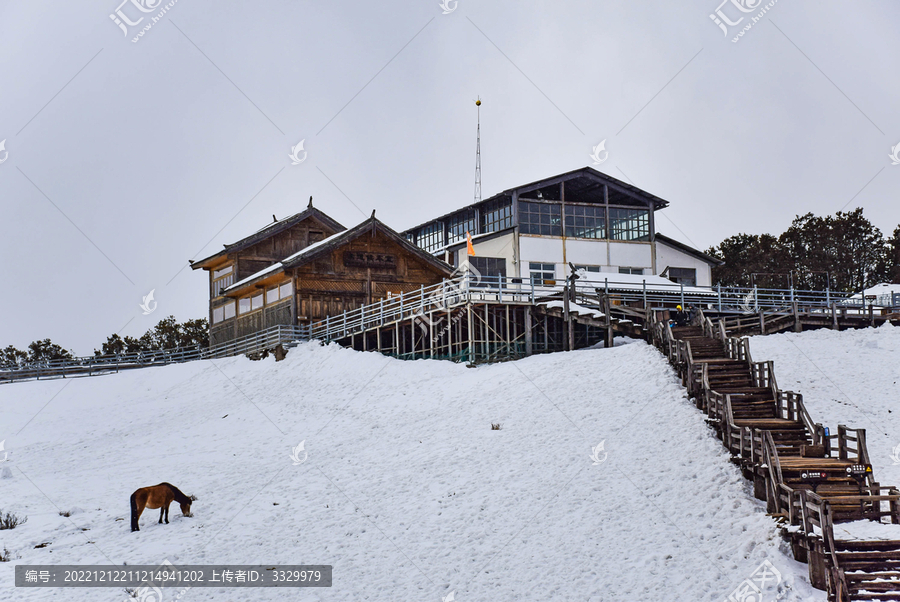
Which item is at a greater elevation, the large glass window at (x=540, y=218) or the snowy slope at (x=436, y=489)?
the large glass window at (x=540, y=218)

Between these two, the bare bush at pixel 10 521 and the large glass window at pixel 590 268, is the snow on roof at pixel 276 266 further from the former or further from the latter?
the bare bush at pixel 10 521

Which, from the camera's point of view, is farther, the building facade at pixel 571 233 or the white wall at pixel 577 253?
the building facade at pixel 571 233

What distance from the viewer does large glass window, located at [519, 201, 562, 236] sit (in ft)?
127

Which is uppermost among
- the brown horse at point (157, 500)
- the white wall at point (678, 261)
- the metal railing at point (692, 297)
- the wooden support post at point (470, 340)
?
the white wall at point (678, 261)

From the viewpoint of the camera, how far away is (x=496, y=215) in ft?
132

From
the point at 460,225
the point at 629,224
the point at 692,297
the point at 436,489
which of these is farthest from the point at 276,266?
the point at 436,489

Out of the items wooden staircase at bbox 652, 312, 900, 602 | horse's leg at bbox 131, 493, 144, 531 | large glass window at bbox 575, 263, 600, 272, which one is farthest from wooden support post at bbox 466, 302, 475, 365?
horse's leg at bbox 131, 493, 144, 531

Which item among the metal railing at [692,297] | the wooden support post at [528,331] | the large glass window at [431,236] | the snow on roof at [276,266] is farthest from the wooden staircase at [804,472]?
the large glass window at [431,236]

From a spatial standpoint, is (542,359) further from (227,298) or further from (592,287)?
(227,298)

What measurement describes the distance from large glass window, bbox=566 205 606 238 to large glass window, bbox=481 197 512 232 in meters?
3.03

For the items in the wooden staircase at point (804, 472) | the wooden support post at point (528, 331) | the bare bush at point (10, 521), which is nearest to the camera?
the wooden staircase at point (804, 472)

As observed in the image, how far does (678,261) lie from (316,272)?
62.0 feet

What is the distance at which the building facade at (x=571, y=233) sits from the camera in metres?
38.8

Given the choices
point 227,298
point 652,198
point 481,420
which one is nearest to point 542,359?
point 481,420
